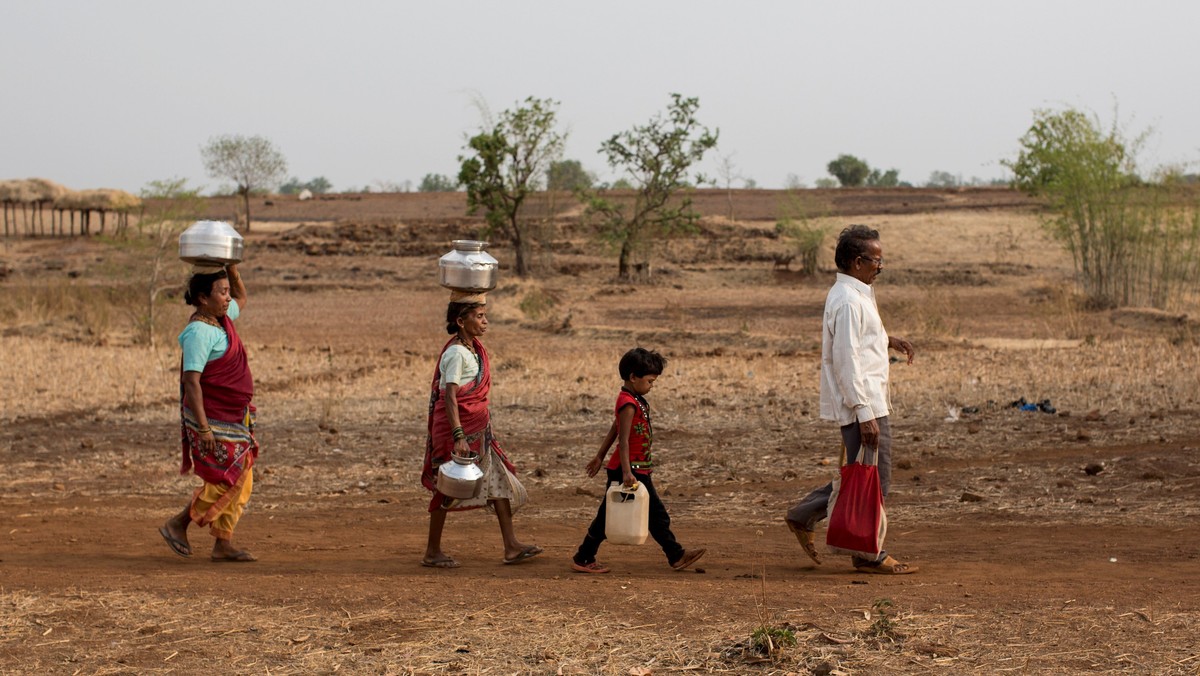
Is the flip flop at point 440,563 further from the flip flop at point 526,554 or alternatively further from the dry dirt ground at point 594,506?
the flip flop at point 526,554

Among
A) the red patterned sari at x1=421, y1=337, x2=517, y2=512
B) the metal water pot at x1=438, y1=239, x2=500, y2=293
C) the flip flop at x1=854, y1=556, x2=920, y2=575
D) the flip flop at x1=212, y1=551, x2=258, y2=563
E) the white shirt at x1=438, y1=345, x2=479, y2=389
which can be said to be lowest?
the flip flop at x1=212, y1=551, x2=258, y2=563

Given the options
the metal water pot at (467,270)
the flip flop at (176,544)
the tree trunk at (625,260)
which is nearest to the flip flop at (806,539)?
the metal water pot at (467,270)

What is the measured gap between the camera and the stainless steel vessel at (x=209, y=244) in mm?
5949

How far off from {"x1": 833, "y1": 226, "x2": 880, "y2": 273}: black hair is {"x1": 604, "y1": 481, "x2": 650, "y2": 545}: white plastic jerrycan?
141cm

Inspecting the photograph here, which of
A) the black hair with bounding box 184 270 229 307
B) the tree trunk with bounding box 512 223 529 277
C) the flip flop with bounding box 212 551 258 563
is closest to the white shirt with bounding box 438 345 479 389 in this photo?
the black hair with bounding box 184 270 229 307

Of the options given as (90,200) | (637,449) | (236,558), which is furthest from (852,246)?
(90,200)

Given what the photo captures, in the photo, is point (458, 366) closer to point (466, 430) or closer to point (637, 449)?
point (466, 430)

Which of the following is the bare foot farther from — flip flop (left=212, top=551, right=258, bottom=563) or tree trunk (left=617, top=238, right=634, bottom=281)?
tree trunk (left=617, top=238, right=634, bottom=281)

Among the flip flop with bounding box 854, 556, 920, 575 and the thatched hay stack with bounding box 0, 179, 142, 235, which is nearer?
the flip flop with bounding box 854, 556, 920, 575

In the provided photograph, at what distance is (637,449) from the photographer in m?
5.85

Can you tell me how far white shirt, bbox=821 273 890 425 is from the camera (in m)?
5.50

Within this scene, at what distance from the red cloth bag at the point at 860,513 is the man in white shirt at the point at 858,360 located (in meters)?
0.08

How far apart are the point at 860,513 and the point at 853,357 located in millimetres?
719

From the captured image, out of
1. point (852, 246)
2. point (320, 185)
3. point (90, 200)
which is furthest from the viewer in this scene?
point (320, 185)
